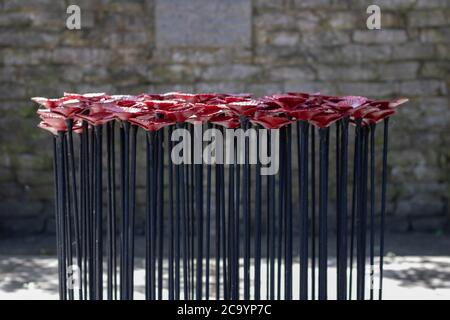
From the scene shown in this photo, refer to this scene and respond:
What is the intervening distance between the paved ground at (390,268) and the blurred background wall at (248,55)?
2.00ft

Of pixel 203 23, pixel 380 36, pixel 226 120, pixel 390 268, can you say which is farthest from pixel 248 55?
pixel 226 120

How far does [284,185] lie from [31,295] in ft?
9.28

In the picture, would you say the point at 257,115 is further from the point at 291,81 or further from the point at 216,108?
the point at 291,81

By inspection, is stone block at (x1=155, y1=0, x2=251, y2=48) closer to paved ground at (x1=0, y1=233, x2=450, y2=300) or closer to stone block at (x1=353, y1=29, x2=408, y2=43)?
stone block at (x1=353, y1=29, x2=408, y2=43)

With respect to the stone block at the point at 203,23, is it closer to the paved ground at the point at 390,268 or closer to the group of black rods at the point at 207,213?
the paved ground at the point at 390,268

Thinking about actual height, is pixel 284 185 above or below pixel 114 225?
above

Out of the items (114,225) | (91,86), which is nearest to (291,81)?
(91,86)

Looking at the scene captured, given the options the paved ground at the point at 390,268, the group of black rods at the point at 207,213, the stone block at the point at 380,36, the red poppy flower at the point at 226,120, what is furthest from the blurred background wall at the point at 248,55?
the red poppy flower at the point at 226,120

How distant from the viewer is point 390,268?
5.51m

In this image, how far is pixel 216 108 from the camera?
2.40 m

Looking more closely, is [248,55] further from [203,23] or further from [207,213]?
[207,213]

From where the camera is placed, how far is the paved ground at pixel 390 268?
15.8 ft

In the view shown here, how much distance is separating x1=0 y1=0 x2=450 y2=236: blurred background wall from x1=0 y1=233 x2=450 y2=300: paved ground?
0.61 m
